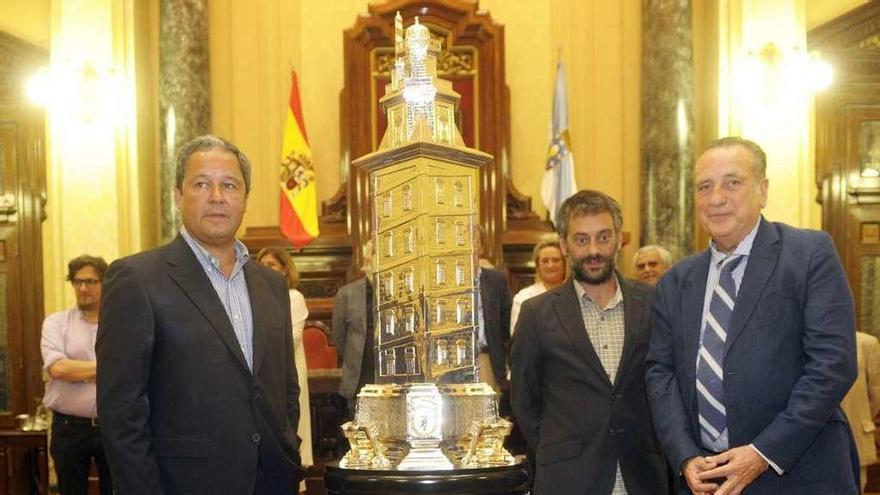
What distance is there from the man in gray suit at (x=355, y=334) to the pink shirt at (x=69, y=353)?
1252 mm

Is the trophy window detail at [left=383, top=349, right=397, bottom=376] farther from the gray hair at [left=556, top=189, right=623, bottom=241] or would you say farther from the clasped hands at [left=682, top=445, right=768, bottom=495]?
the clasped hands at [left=682, top=445, right=768, bottom=495]

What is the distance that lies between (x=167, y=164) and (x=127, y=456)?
264 inches

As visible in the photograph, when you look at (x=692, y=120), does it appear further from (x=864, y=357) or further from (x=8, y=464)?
(x=8, y=464)

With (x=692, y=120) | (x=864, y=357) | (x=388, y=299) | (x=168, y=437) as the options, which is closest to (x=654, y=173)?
(x=692, y=120)

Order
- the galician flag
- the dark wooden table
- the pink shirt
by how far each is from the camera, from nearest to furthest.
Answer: the pink shirt → the dark wooden table → the galician flag

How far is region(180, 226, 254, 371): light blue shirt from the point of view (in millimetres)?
3025

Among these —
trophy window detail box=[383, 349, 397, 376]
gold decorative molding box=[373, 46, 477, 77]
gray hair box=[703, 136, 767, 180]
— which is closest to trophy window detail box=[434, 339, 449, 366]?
trophy window detail box=[383, 349, 397, 376]

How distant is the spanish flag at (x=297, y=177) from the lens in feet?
30.4

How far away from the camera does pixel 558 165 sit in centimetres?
920

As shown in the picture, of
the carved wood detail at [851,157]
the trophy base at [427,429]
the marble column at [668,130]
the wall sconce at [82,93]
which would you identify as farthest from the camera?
the carved wood detail at [851,157]

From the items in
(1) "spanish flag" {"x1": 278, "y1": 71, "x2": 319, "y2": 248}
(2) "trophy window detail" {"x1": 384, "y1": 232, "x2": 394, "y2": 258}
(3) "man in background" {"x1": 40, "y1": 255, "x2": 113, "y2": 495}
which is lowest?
(3) "man in background" {"x1": 40, "y1": 255, "x2": 113, "y2": 495}

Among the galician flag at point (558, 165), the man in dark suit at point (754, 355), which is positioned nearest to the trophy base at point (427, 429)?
the man in dark suit at point (754, 355)

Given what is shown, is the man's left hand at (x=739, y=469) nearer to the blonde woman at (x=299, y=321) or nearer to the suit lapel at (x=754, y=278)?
the suit lapel at (x=754, y=278)

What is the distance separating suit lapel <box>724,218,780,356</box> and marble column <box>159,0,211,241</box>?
6.82 metres
